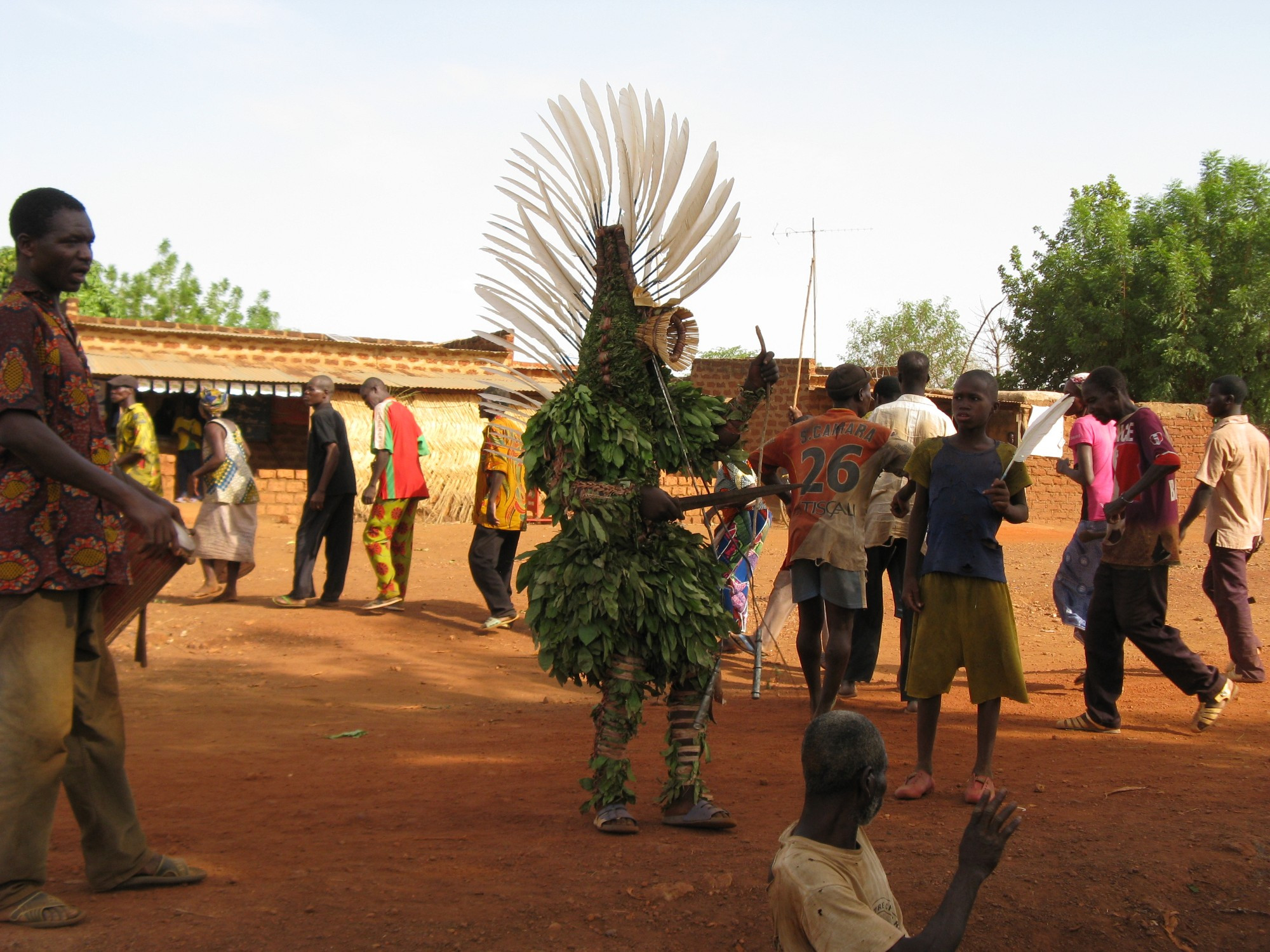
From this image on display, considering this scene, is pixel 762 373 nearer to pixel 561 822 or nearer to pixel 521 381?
pixel 521 381

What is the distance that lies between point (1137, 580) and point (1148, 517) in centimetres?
34

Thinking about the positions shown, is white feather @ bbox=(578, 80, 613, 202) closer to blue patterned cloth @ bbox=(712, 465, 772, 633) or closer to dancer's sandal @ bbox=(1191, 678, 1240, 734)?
blue patterned cloth @ bbox=(712, 465, 772, 633)

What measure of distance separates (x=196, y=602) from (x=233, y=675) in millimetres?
2584

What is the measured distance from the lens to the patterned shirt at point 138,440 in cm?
992

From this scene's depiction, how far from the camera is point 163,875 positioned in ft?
11.2

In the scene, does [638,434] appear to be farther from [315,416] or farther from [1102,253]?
[1102,253]

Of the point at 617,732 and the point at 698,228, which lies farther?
the point at 698,228

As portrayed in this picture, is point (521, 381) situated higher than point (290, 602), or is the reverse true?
point (521, 381)

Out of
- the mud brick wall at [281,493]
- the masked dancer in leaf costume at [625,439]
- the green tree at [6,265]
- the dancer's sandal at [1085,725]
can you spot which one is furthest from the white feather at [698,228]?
the green tree at [6,265]

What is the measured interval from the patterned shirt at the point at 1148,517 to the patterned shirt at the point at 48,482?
4.73 metres

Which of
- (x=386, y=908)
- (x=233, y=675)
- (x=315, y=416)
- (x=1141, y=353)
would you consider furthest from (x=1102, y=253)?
(x=386, y=908)

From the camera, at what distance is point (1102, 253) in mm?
25953

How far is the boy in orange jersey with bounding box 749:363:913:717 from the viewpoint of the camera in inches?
213

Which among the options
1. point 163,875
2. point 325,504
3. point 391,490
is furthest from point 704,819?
point 325,504
